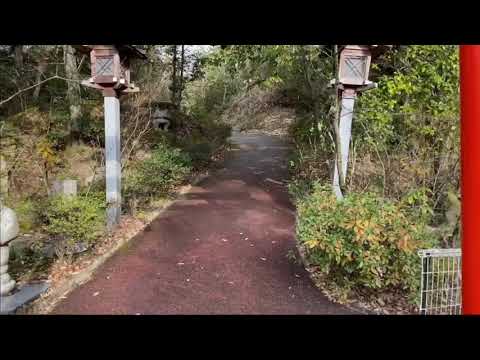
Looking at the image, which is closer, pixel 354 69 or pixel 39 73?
pixel 354 69

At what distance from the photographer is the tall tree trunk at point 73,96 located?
6793 millimetres

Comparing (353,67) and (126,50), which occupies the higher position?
(126,50)

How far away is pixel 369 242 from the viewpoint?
114 inches

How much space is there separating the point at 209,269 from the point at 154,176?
2.96 metres

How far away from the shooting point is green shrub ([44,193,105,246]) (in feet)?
12.1

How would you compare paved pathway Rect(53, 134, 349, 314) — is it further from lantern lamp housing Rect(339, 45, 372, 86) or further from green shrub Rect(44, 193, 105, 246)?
lantern lamp housing Rect(339, 45, 372, 86)

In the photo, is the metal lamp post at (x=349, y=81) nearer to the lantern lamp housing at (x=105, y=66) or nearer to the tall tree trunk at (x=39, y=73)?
the lantern lamp housing at (x=105, y=66)

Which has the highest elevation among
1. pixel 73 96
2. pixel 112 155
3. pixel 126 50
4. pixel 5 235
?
pixel 126 50

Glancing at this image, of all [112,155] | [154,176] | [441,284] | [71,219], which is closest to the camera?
[441,284]

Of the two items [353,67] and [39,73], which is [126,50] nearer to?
[353,67]

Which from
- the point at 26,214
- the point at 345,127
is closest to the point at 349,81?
the point at 345,127

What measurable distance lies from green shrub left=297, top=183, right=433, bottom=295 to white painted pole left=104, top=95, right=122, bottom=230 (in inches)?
111
